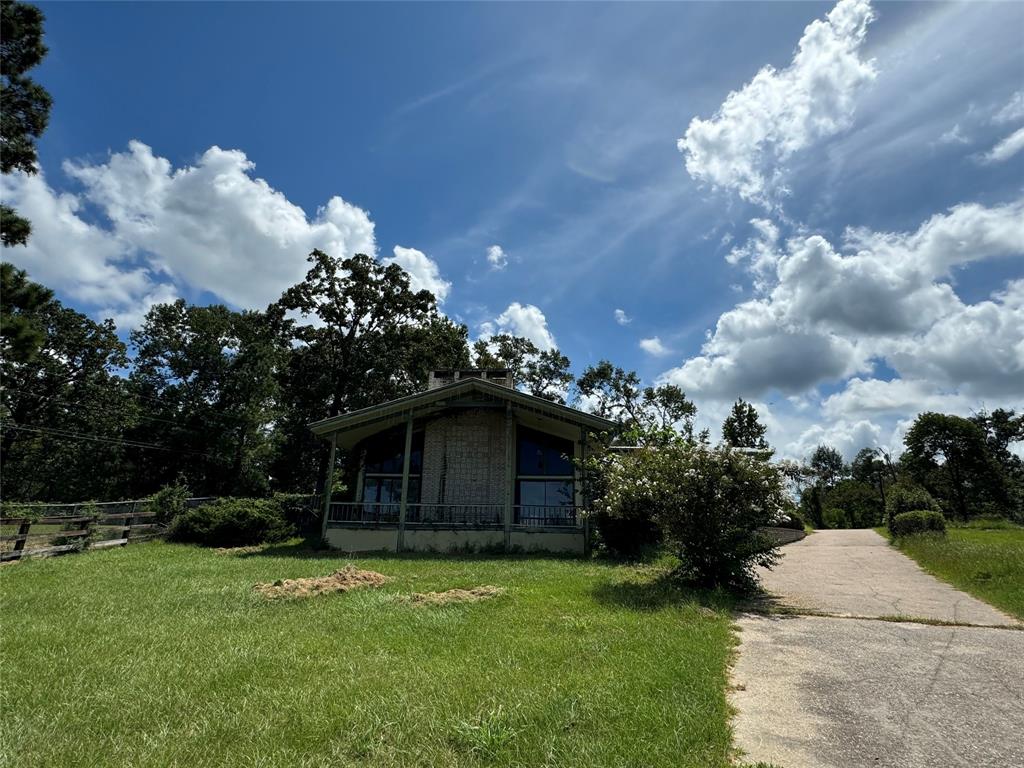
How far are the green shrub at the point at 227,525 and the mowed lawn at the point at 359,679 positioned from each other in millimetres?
7896

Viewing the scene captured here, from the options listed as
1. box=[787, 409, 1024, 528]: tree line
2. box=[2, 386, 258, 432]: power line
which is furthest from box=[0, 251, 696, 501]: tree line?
box=[787, 409, 1024, 528]: tree line

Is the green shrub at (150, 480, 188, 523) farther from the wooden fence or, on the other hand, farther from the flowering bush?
the flowering bush

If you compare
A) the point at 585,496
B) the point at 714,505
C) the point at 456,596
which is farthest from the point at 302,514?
the point at 714,505

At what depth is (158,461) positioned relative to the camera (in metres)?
32.3

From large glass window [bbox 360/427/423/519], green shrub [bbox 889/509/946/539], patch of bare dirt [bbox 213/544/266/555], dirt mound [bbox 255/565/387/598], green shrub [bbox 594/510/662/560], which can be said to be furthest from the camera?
large glass window [bbox 360/427/423/519]

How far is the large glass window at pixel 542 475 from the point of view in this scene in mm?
17453

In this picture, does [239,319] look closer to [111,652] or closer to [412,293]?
[412,293]

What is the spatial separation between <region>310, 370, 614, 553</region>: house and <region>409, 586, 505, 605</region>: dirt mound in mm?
6796

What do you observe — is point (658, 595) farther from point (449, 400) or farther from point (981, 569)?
point (449, 400)

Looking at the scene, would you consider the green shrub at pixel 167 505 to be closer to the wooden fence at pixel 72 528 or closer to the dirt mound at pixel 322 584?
the wooden fence at pixel 72 528

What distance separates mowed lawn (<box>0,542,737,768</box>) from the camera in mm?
3201

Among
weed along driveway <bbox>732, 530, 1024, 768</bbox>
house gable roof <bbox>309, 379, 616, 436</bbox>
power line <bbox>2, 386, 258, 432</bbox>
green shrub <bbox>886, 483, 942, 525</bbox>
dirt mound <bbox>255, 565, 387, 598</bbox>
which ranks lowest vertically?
weed along driveway <bbox>732, 530, 1024, 768</bbox>

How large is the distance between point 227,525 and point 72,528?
3827 millimetres

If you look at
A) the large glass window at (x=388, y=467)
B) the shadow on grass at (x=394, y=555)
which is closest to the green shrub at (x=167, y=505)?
the shadow on grass at (x=394, y=555)
